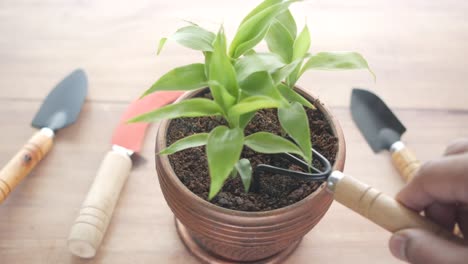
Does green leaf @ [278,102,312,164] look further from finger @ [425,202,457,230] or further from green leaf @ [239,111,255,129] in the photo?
finger @ [425,202,457,230]

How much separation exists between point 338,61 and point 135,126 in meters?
0.32

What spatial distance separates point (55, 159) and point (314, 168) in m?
0.37

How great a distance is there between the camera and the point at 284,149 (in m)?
0.48

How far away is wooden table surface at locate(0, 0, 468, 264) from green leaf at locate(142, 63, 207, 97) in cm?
23

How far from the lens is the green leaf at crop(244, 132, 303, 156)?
48 centimetres

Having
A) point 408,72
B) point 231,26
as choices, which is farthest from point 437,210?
point 231,26

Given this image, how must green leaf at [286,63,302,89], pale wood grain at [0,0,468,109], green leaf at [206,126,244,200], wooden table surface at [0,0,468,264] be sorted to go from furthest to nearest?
1. pale wood grain at [0,0,468,109]
2. wooden table surface at [0,0,468,264]
3. green leaf at [286,63,302,89]
4. green leaf at [206,126,244,200]

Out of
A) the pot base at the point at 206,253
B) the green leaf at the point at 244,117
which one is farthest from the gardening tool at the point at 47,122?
the green leaf at the point at 244,117

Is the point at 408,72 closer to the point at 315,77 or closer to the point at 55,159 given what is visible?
the point at 315,77

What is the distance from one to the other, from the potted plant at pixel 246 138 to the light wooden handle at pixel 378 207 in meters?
0.02

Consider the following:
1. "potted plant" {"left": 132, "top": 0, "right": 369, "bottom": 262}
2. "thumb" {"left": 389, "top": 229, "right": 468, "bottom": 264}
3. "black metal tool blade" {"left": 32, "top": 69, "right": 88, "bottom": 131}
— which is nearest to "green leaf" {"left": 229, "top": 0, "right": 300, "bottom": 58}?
"potted plant" {"left": 132, "top": 0, "right": 369, "bottom": 262}

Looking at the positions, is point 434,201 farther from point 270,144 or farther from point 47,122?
point 47,122

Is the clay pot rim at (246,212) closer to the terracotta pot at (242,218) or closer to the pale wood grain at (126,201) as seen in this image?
the terracotta pot at (242,218)

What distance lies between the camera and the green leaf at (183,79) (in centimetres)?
48
